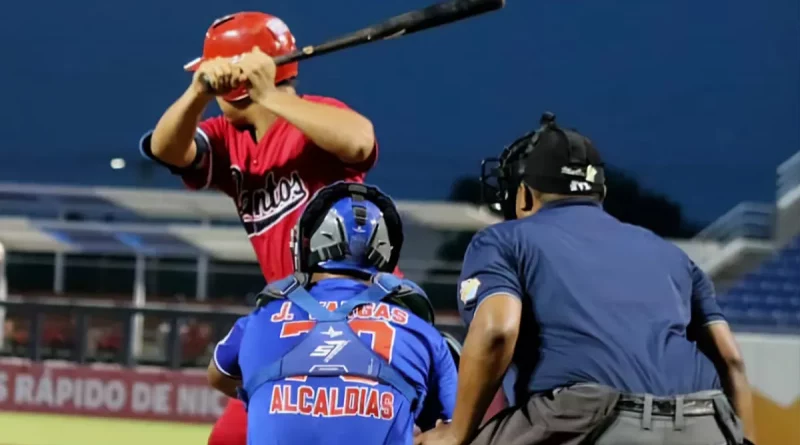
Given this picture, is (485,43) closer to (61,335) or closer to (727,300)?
(727,300)

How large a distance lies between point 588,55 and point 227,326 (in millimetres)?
26529

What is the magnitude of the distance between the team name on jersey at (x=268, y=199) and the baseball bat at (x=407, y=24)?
Result: 29 cm

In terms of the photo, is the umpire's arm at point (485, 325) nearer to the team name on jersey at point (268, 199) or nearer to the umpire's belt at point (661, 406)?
the umpire's belt at point (661, 406)

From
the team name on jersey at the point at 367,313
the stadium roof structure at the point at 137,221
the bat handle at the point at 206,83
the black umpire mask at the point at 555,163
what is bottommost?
the stadium roof structure at the point at 137,221

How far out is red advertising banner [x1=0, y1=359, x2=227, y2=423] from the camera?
296 inches

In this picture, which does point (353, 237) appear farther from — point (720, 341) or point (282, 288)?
point (720, 341)

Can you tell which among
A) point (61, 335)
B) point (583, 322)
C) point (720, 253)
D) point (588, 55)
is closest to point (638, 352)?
point (583, 322)

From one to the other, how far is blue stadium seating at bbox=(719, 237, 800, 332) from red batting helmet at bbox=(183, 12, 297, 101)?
9124mm

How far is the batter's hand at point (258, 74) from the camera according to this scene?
2.41 m

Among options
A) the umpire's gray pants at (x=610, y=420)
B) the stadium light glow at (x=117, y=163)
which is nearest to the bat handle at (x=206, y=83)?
the umpire's gray pants at (x=610, y=420)

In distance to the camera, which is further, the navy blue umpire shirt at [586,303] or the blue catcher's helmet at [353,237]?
the blue catcher's helmet at [353,237]

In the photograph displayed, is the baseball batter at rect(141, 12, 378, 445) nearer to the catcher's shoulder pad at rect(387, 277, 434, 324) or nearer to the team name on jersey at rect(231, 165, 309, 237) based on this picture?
the team name on jersey at rect(231, 165, 309, 237)

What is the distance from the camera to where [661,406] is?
2.07 metres

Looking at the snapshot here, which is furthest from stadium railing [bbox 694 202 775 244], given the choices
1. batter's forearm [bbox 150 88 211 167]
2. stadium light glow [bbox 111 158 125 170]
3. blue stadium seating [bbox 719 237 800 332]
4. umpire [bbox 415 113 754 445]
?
umpire [bbox 415 113 754 445]
